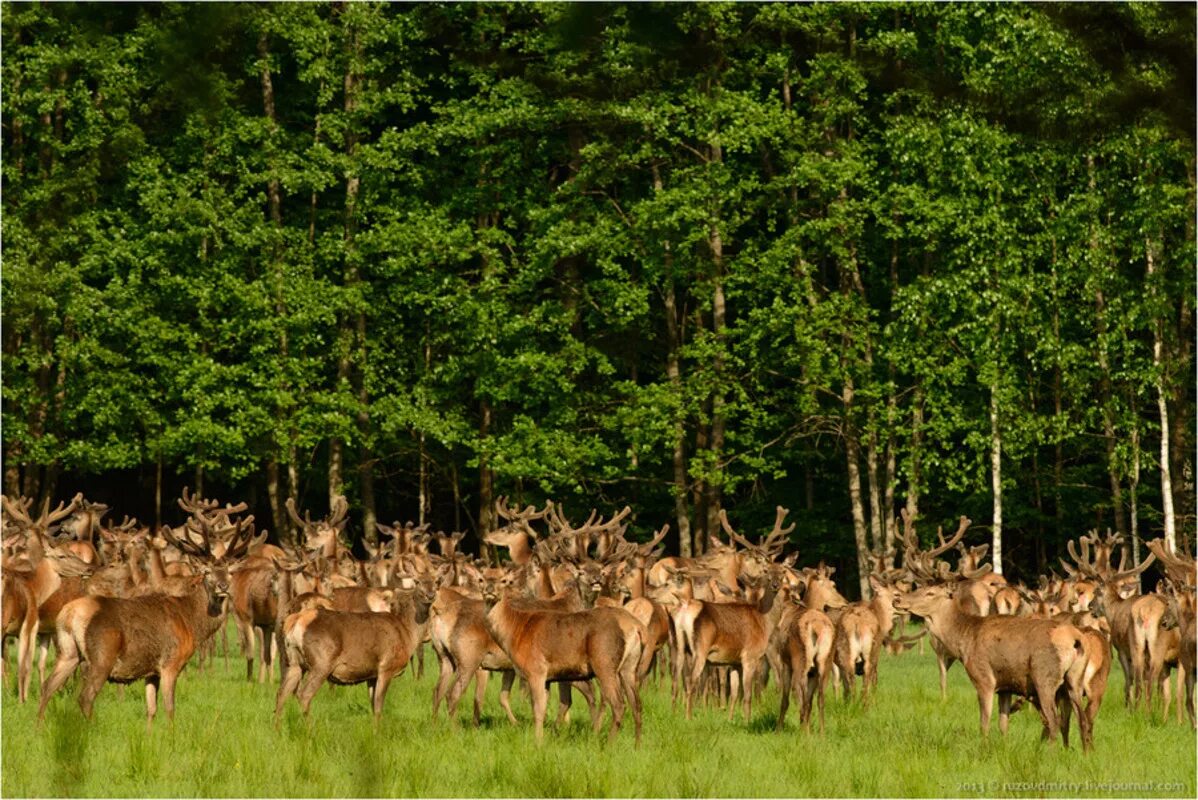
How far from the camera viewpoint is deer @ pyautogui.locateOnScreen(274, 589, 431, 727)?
11.0 metres

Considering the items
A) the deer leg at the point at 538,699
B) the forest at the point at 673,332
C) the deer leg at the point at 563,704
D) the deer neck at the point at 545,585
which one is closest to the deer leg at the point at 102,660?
the deer leg at the point at 538,699

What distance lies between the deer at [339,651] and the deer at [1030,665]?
381cm

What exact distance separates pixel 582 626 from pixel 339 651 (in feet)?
5.33

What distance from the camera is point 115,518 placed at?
33.1m

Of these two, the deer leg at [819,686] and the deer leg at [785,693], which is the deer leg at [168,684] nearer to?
the deer leg at [785,693]

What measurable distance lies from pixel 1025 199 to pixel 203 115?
24.2 meters

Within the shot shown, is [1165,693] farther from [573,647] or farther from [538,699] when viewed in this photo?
[538,699]

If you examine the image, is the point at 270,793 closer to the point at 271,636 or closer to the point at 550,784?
the point at 550,784

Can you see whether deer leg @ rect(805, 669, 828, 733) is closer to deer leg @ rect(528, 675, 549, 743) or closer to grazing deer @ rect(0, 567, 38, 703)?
deer leg @ rect(528, 675, 549, 743)

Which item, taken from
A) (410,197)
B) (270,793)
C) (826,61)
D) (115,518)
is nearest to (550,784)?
(270,793)

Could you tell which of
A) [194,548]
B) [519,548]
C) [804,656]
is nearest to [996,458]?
[519,548]

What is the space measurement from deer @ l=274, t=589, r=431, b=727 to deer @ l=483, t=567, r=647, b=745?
716mm

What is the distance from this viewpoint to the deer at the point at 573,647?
1086 centimetres

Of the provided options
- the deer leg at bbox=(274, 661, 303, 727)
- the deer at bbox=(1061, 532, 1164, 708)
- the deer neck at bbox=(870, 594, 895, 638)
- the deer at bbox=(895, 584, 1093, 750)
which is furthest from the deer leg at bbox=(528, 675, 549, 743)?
the deer at bbox=(1061, 532, 1164, 708)
